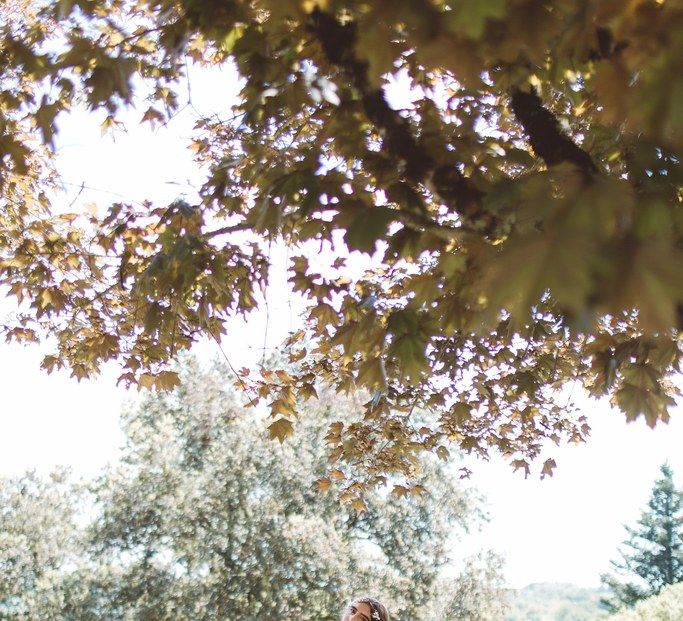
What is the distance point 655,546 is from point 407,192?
46673mm

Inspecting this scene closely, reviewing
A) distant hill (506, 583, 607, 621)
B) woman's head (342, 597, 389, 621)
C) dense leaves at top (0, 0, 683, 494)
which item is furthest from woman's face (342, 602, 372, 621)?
distant hill (506, 583, 607, 621)

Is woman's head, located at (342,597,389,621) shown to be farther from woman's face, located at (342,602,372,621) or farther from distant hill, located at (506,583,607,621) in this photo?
distant hill, located at (506,583,607,621)

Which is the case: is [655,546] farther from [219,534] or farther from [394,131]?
[394,131]

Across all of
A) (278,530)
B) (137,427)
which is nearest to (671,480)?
(278,530)

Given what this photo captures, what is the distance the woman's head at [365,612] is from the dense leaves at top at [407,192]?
3.51 ft

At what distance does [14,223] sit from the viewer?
5.18m

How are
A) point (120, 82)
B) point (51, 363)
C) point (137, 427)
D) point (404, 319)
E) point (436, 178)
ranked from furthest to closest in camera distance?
point (137, 427) → point (51, 363) → point (404, 319) → point (120, 82) → point (436, 178)

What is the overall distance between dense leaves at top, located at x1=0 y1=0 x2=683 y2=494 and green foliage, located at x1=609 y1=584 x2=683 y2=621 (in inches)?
298

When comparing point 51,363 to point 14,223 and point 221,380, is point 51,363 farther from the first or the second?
point 221,380

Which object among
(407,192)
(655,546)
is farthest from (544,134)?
(655,546)

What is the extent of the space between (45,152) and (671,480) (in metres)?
45.1

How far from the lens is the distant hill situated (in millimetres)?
117875

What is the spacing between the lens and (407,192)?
6.86 feet

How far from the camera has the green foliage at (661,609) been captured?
36.1ft
